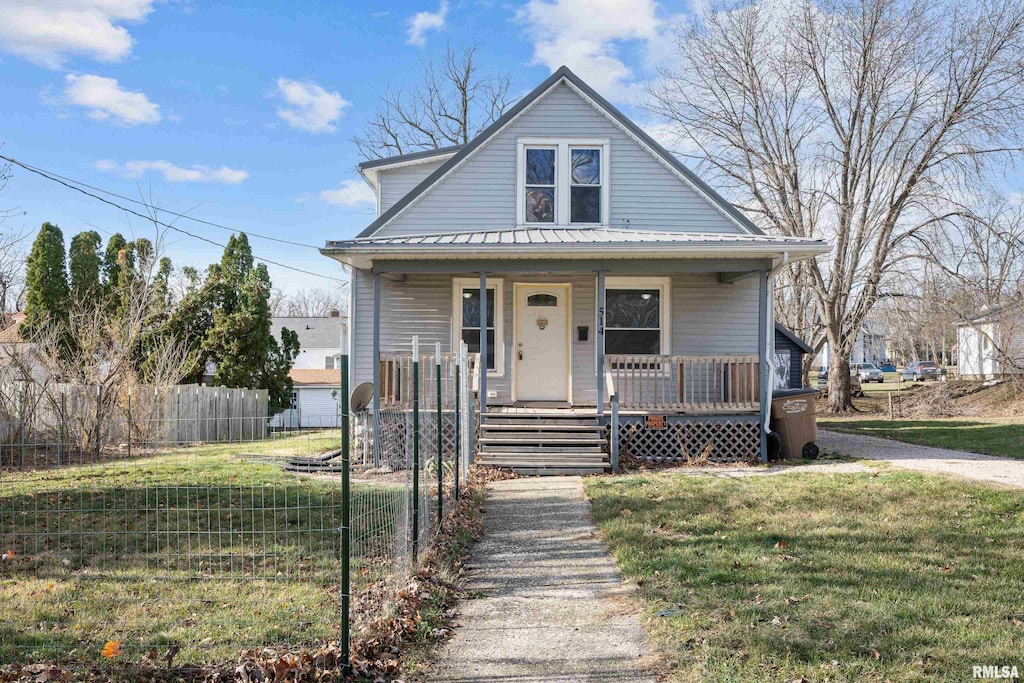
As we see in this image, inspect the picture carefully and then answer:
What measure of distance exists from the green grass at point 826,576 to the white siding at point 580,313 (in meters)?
5.09

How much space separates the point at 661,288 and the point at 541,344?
8.60ft

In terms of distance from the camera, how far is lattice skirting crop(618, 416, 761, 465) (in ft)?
41.3

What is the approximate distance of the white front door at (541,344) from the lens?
1430 centimetres

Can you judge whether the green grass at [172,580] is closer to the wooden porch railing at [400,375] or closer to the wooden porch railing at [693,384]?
the wooden porch railing at [400,375]

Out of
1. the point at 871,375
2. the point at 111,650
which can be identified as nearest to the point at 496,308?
the point at 111,650

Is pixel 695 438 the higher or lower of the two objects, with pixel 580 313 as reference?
lower

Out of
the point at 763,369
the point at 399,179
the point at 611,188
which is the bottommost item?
the point at 763,369

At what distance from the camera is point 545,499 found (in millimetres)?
9289

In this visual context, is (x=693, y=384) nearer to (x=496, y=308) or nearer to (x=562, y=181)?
(x=496, y=308)

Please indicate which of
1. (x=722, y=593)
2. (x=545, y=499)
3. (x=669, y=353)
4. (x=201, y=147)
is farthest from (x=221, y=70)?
(x=722, y=593)

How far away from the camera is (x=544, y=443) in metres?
12.0

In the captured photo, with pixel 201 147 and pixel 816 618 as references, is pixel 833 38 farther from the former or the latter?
pixel 816 618

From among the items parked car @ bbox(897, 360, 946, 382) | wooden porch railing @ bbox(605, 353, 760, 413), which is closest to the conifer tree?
wooden porch railing @ bbox(605, 353, 760, 413)

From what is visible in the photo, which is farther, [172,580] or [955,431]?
[955,431]
